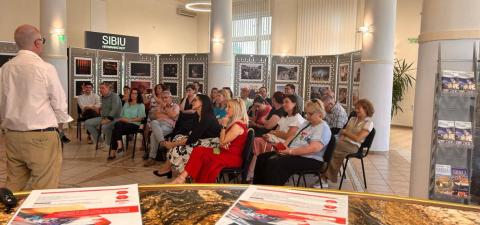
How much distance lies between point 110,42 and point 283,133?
28.3ft

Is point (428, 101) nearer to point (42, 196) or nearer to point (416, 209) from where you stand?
point (416, 209)

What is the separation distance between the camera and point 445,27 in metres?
3.51

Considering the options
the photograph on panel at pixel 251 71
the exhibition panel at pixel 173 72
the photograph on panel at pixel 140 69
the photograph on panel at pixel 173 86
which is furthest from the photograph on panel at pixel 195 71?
the photograph on panel at pixel 140 69

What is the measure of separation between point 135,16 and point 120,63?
12.6ft

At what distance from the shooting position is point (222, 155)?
4543mm

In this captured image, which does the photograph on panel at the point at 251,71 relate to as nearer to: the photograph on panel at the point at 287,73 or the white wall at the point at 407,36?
the photograph on panel at the point at 287,73

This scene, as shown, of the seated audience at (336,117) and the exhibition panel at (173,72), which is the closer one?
the seated audience at (336,117)

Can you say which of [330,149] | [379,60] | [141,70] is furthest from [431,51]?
[141,70]

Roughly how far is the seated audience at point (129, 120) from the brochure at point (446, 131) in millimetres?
5341

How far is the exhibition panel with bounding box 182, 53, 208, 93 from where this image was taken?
494 inches

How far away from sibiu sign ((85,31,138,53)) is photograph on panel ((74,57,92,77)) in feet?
1.43

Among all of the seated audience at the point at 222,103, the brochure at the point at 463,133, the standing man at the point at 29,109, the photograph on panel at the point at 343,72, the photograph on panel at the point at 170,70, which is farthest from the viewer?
the photograph on panel at the point at 170,70

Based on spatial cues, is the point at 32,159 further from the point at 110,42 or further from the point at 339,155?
the point at 110,42

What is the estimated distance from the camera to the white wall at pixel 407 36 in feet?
44.1
